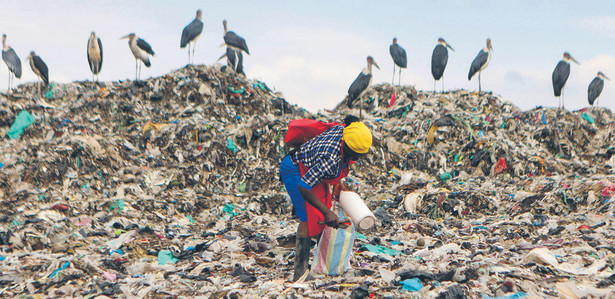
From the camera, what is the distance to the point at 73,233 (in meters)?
6.16

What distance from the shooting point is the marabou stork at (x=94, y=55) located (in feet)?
50.7

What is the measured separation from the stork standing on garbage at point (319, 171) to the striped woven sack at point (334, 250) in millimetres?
83

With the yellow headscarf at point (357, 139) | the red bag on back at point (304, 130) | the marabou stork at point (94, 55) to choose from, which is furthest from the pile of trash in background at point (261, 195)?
Answer: the marabou stork at point (94, 55)

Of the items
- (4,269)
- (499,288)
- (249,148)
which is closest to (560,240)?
(499,288)

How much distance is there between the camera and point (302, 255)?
12.9 feet

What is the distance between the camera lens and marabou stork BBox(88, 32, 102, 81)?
1545 centimetres

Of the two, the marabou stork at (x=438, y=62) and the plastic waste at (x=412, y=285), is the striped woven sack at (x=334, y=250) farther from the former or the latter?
the marabou stork at (x=438, y=62)

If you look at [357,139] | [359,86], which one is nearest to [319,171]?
[357,139]

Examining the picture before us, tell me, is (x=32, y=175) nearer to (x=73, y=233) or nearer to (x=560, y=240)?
(x=73, y=233)

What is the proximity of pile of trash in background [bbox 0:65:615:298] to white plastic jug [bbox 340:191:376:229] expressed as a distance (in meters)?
0.42

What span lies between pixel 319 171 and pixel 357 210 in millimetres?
434

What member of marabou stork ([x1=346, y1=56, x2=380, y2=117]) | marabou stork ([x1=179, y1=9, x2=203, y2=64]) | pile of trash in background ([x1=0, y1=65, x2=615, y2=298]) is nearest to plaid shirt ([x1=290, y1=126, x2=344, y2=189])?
pile of trash in background ([x1=0, y1=65, x2=615, y2=298])

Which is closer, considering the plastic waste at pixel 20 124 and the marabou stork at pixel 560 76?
the plastic waste at pixel 20 124

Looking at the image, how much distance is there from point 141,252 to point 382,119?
8782 mm
